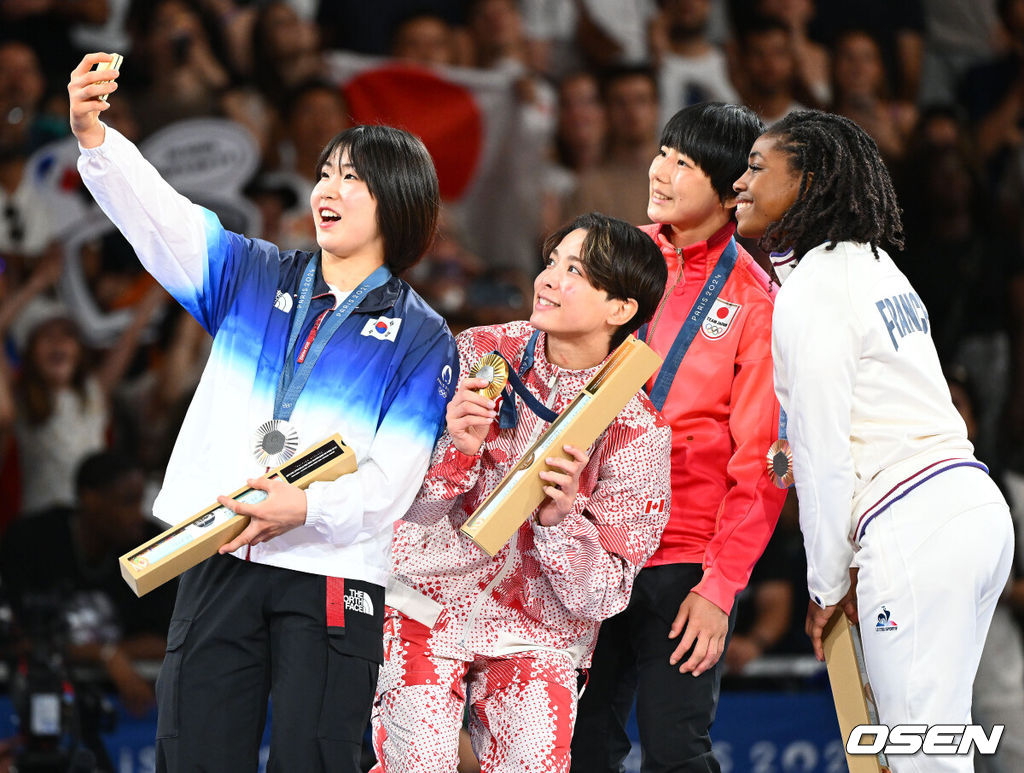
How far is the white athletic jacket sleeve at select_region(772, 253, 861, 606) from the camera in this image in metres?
2.71

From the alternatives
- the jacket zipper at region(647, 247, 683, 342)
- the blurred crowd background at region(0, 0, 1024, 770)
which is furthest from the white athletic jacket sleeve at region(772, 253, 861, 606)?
the blurred crowd background at region(0, 0, 1024, 770)

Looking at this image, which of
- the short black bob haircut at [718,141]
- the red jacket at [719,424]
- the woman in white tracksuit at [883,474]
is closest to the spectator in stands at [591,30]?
the short black bob haircut at [718,141]

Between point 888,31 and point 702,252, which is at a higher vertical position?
point 888,31

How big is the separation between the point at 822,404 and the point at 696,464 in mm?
532

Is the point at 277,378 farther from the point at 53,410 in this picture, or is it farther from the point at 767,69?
the point at 767,69

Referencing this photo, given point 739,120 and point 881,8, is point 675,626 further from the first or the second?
point 881,8

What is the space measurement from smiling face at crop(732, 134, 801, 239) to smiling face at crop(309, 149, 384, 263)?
89 centimetres

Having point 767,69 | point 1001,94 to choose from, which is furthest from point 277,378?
point 1001,94

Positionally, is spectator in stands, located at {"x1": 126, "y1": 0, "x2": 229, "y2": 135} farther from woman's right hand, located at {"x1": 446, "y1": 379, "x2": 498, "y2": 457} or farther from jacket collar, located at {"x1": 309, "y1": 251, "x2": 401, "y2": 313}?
woman's right hand, located at {"x1": 446, "y1": 379, "x2": 498, "y2": 457}

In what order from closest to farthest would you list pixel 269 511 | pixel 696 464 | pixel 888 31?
pixel 269 511, pixel 696 464, pixel 888 31

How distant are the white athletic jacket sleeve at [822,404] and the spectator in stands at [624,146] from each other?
3.68 m

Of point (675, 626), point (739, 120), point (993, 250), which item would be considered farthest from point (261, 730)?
point (993, 250)

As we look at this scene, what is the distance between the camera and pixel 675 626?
3.01 metres

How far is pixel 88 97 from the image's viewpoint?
2.51 m
